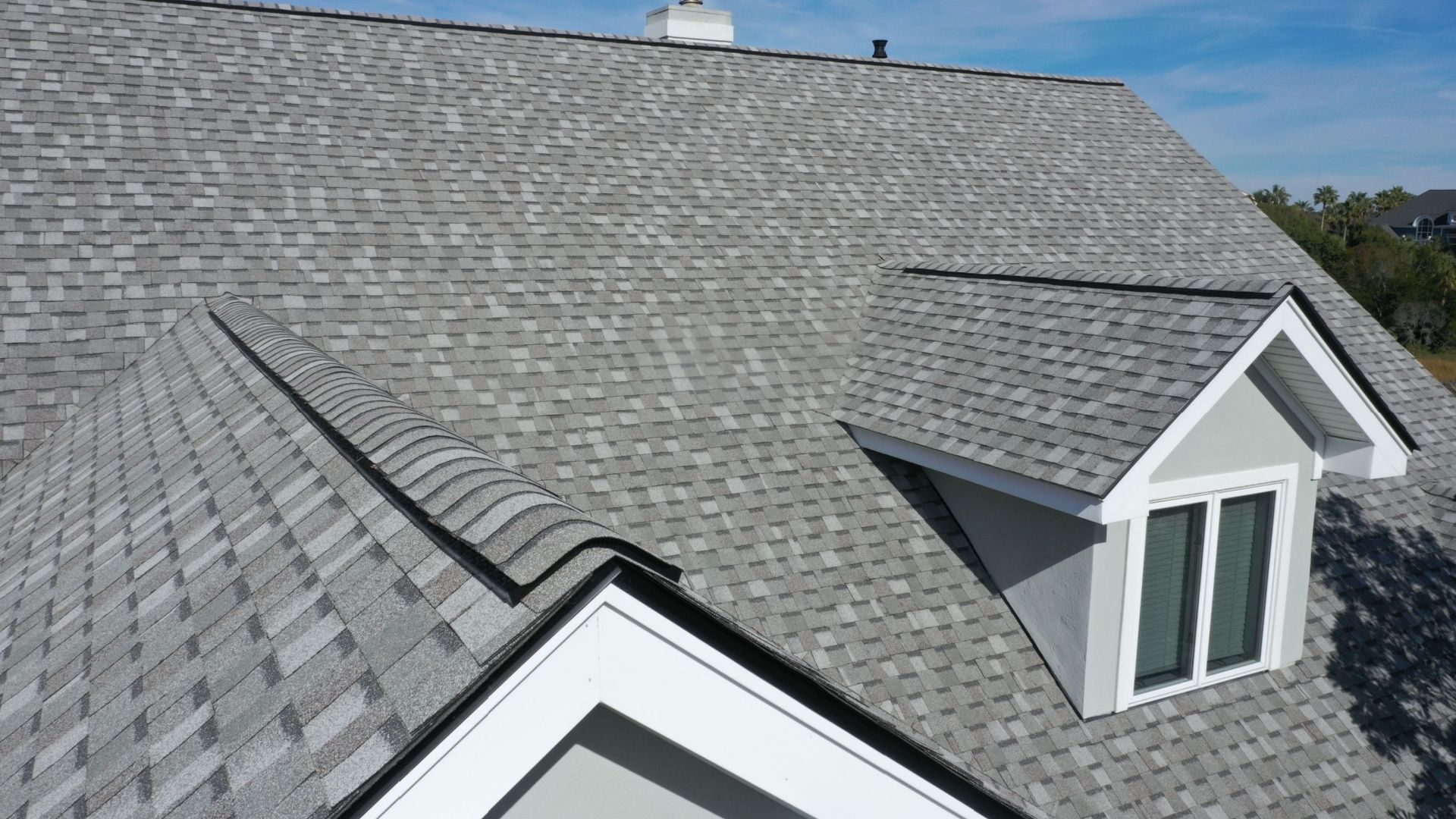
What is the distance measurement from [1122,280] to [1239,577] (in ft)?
7.10

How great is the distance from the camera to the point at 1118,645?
19.8ft

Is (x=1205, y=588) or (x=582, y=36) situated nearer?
(x=1205, y=588)

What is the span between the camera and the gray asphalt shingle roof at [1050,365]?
222 inches

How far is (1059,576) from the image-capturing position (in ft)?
20.0

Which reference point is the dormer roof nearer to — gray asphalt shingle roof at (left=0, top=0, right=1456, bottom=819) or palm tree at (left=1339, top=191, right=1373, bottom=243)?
gray asphalt shingle roof at (left=0, top=0, right=1456, bottom=819)

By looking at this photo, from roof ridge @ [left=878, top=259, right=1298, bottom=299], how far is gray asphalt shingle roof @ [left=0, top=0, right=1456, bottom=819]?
92cm

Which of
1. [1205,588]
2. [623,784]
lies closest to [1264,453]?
[1205,588]

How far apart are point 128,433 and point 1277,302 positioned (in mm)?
6840

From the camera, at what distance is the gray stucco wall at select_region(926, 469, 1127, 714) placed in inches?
230

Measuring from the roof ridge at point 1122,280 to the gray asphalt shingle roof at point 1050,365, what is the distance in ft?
0.04

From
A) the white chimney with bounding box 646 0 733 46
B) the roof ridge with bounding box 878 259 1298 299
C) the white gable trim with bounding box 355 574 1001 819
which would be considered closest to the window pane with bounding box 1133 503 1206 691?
the roof ridge with bounding box 878 259 1298 299

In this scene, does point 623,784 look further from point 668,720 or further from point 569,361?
point 569,361

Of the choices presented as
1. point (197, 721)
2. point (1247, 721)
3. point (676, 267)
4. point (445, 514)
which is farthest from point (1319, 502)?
point (197, 721)

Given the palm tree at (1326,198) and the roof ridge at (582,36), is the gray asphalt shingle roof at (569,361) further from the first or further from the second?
the palm tree at (1326,198)
